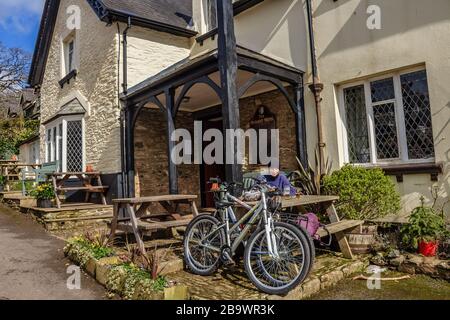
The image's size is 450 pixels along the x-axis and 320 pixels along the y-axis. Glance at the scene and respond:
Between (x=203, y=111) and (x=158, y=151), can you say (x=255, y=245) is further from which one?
(x=203, y=111)

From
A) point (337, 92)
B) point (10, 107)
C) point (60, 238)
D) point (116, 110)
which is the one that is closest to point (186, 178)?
point (116, 110)

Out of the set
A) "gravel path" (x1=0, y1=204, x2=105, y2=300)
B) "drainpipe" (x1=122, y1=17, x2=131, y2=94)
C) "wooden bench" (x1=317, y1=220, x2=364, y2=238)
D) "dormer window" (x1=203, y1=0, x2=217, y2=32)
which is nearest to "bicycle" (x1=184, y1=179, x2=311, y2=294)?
"wooden bench" (x1=317, y1=220, x2=364, y2=238)

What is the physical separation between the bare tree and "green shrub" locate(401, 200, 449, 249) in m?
33.0

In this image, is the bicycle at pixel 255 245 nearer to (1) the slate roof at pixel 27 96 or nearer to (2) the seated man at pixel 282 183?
(2) the seated man at pixel 282 183

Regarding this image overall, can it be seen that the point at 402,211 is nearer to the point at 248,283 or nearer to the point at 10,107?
the point at 248,283

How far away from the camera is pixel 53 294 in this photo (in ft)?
12.6

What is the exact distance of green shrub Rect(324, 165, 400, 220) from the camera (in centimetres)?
523

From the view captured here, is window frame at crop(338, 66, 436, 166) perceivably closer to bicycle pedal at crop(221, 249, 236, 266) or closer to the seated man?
the seated man

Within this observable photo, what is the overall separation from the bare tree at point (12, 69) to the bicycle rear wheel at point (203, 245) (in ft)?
103

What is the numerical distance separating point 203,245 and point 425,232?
3.01 metres

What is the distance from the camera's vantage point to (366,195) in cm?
527

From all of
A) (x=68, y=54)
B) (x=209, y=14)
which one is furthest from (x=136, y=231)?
(x=68, y=54)

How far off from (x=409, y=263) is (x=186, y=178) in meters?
7.11

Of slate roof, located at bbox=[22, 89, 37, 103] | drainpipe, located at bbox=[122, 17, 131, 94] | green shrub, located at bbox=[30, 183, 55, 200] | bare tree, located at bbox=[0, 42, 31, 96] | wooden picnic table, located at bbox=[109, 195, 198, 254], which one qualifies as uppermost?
bare tree, located at bbox=[0, 42, 31, 96]
